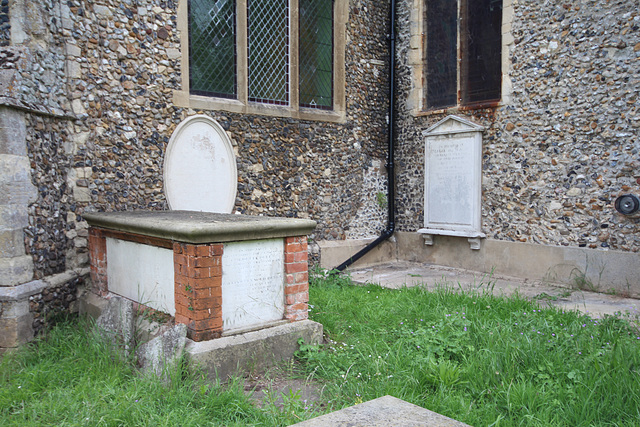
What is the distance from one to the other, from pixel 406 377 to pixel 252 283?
4.89 ft

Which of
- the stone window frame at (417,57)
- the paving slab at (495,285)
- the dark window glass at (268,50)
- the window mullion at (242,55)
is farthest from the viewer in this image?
the stone window frame at (417,57)

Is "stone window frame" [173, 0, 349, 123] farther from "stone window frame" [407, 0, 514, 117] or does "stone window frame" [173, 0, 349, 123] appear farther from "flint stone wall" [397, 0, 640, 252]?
"flint stone wall" [397, 0, 640, 252]

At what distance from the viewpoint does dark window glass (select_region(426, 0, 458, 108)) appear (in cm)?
835

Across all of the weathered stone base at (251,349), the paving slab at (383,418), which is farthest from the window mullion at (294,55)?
the paving slab at (383,418)

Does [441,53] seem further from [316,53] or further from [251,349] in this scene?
[251,349]

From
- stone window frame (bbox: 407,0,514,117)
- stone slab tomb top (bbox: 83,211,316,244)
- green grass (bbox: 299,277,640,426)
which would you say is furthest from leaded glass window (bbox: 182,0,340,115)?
green grass (bbox: 299,277,640,426)

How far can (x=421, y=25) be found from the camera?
872cm

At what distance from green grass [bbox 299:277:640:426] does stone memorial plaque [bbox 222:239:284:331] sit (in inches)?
20.8

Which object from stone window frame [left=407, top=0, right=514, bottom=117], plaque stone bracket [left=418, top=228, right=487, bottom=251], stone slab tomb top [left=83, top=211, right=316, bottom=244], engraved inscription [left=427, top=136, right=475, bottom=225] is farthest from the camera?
stone window frame [left=407, top=0, right=514, bottom=117]

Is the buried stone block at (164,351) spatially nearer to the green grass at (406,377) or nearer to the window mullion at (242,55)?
the green grass at (406,377)

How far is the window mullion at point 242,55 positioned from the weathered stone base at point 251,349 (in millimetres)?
3954

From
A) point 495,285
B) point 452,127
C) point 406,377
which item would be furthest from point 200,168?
point 495,285

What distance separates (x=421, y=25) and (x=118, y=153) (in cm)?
569

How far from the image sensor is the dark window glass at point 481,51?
7.72 m
